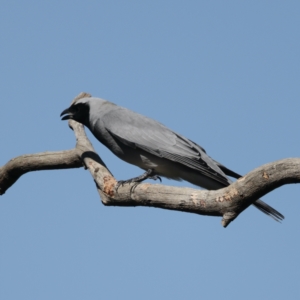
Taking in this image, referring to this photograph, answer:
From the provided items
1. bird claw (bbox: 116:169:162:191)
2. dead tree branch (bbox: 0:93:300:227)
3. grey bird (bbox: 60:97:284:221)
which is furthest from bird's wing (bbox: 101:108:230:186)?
dead tree branch (bbox: 0:93:300:227)

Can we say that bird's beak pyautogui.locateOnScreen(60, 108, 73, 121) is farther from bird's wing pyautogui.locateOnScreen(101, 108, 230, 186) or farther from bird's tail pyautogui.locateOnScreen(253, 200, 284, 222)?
bird's tail pyautogui.locateOnScreen(253, 200, 284, 222)

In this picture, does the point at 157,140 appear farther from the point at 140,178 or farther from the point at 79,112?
the point at 79,112

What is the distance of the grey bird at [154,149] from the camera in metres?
7.14

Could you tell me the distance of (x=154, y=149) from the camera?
7484 mm

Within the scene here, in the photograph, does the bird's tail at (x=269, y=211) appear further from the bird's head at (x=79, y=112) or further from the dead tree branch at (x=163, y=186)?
the bird's head at (x=79, y=112)

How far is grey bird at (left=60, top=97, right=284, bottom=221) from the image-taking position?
23.4 feet

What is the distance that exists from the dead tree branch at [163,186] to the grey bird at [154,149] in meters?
0.29

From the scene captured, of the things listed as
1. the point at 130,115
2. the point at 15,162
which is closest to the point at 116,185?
the point at 130,115

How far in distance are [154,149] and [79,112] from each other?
163 centimetres

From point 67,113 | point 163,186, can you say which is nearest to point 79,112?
point 67,113

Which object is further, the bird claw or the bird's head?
the bird's head

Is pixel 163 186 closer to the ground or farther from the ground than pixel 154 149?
closer to the ground

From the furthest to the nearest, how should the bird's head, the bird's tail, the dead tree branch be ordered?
1. the bird's head
2. the bird's tail
3. the dead tree branch

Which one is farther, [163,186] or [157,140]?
[157,140]
